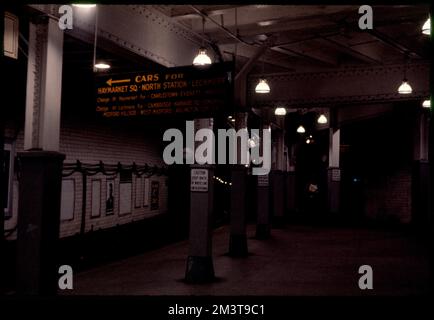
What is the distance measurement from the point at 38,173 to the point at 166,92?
2.71m

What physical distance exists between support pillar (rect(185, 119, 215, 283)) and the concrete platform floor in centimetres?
32

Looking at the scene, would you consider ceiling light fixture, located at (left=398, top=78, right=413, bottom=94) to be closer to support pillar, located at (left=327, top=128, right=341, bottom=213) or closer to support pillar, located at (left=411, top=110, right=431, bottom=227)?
support pillar, located at (left=411, top=110, right=431, bottom=227)

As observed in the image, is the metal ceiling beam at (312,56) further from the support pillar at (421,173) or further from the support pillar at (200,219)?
the support pillar at (421,173)

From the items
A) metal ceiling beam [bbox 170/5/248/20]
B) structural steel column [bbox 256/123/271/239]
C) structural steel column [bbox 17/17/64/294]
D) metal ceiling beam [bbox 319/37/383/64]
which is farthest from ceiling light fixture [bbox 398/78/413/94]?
structural steel column [bbox 17/17/64/294]

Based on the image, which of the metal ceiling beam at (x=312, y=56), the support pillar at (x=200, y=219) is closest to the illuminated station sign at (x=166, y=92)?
the support pillar at (x=200, y=219)

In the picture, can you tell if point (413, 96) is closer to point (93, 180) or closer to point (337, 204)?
point (93, 180)

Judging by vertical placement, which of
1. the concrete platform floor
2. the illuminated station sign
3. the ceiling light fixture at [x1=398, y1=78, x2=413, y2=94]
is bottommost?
the concrete platform floor

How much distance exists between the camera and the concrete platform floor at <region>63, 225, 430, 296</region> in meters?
9.52

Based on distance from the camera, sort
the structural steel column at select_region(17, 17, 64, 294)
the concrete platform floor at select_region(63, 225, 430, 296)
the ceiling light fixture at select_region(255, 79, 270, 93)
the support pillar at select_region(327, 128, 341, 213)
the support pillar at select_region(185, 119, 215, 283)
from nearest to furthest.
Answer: the structural steel column at select_region(17, 17, 64, 294)
the concrete platform floor at select_region(63, 225, 430, 296)
the support pillar at select_region(185, 119, 215, 283)
the ceiling light fixture at select_region(255, 79, 270, 93)
the support pillar at select_region(327, 128, 341, 213)

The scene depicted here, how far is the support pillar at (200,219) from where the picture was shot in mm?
9953

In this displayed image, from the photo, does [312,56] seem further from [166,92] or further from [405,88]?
[166,92]

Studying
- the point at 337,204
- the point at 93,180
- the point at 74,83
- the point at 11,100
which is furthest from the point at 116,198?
the point at 337,204

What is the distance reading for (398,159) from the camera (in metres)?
23.5

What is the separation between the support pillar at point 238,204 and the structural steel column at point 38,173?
707 cm
